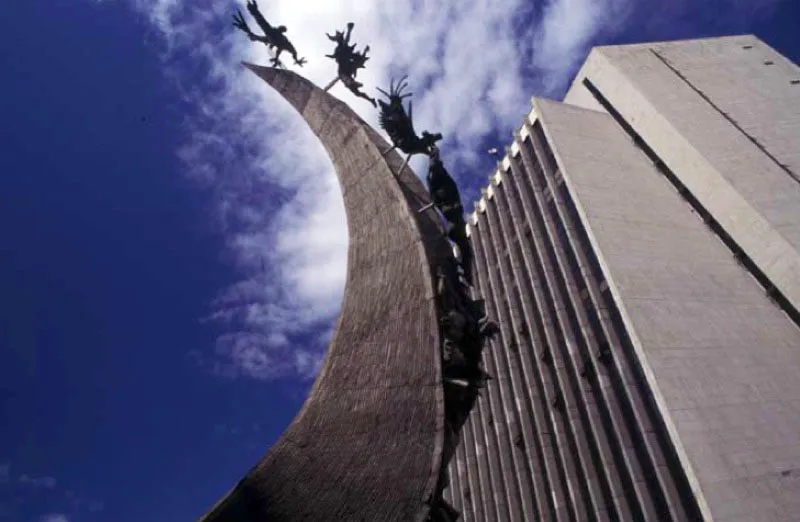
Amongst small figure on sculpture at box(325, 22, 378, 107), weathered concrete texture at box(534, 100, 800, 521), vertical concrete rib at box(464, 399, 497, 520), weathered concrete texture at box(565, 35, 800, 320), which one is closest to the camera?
small figure on sculpture at box(325, 22, 378, 107)

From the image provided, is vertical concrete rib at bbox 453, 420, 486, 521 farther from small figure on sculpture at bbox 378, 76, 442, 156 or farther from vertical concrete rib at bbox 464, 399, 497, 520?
small figure on sculpture at bbox 378, 76, 442, 156

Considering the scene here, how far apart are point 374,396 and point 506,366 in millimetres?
24971

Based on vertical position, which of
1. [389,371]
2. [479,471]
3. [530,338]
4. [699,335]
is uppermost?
[530,338]

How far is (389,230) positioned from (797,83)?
3572cm

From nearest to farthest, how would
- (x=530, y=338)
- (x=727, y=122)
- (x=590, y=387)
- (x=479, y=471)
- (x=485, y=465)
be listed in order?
(x=590, y=387) → (x=727, y=122) → (x=530, y=338) → (x=485, y=465) → (x=479, y=471)

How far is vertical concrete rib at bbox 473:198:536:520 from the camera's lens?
2327cm

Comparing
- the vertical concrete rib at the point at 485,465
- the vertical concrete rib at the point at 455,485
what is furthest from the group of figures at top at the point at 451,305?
the vertical concrete rib at the point at 455,485

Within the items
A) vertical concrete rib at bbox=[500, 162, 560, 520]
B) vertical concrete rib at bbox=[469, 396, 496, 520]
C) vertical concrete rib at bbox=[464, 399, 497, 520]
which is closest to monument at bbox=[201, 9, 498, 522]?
vertical concrete rib at bbox=[500, 162, 560, 520]

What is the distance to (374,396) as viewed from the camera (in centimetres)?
398

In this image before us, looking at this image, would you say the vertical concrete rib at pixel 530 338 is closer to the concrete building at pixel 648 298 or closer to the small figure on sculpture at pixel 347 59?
the concrete building at pixel 648 298

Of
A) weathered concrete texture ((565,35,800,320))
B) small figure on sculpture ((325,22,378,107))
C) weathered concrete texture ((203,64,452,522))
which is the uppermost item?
weathered concrete texture ((565,35,800,320))

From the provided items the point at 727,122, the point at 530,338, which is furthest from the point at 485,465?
the point at 727,122

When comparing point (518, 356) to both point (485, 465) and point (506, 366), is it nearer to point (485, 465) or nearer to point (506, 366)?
point (506, 366)

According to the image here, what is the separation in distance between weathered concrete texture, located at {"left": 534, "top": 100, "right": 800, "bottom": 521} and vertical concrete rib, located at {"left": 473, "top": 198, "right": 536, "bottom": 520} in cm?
800
